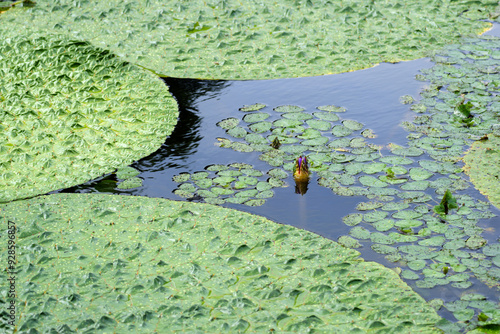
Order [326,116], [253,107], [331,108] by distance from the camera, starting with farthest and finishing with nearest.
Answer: [253,107], [331,108], [326,116]

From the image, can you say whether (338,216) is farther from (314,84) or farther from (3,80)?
(3,80)

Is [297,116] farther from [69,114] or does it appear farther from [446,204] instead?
[69,114]

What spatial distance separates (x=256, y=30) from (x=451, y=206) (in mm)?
3618

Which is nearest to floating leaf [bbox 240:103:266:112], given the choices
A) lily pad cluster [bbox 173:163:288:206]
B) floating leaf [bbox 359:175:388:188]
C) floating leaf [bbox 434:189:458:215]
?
lily pad cluster [bbox 173:163:288:206]

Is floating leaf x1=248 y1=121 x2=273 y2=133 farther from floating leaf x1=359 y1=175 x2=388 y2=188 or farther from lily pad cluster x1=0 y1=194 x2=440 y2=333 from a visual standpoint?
lily pad cluster x1=0 y1=194 x2=440 y2=333

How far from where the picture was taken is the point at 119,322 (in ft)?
11.2

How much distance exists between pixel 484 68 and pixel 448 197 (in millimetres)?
2697

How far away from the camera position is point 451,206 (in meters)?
4.34

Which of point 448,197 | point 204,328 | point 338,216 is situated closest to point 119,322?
point 204,328

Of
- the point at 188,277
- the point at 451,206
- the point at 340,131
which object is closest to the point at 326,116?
the point at 340,131

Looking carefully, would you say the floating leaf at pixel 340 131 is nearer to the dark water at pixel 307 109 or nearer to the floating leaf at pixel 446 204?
the dark water at pixel 307 109

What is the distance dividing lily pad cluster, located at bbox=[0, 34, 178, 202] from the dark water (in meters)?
0.17

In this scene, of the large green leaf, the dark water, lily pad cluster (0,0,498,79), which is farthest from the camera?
lily pad cluster (0,0,498,79)

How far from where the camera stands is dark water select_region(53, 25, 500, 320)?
441cm
